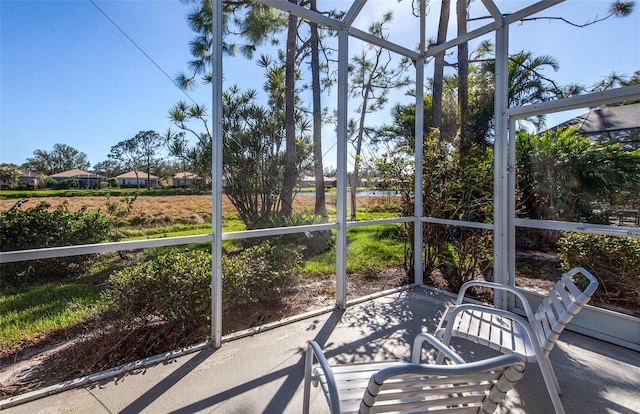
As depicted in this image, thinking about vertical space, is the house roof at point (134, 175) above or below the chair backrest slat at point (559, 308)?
above

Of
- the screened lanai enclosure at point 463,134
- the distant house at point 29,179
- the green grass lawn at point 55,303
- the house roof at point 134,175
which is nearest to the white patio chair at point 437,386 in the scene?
the screened lanai enclosure at point 463,134

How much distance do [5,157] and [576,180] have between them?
4407 mm

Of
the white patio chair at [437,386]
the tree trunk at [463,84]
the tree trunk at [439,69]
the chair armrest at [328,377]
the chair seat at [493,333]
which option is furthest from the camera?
the tree trunk at [439,69]

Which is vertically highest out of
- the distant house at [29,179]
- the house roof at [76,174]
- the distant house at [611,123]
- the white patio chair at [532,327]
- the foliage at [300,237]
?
the distant house at [611,123]

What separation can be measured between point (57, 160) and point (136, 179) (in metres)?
0.48

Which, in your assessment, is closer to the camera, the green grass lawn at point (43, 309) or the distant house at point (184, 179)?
the green grass lawn at point (43, 309)

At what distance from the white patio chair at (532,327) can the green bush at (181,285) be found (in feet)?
5.93

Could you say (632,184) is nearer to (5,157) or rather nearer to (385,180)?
(385,180)

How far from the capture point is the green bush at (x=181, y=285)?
2465 millimetres

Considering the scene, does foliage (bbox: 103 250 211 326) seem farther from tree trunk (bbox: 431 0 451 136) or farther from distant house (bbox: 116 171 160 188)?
tree trunk (bbox: 431 0 451 136)

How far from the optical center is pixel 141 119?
2412 millimetres

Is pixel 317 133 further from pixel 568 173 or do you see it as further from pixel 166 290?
pixel 568 173

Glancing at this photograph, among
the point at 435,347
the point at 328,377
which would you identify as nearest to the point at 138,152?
the point at 328,377

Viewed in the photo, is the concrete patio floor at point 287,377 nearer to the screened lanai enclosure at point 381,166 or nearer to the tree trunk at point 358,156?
the screened lanai enclosure at point 381,166
